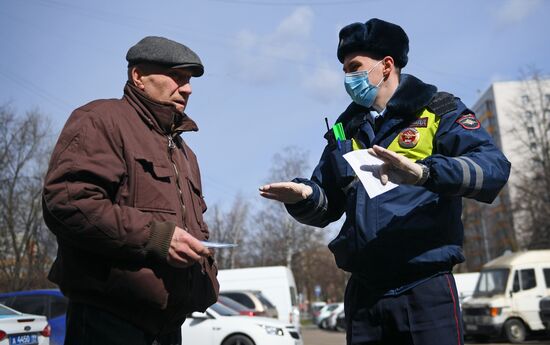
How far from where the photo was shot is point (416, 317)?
2.46 m

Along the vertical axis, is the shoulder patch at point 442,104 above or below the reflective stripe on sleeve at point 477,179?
above

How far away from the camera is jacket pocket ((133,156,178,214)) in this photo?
2.34 metres

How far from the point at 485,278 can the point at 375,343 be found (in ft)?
50.1

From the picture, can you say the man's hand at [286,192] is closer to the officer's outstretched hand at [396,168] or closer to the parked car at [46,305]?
the officer's outstretched hand at [396,168]

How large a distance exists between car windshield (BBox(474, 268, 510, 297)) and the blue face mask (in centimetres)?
1434

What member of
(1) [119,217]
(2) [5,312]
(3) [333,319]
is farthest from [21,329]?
(3) [333,319]

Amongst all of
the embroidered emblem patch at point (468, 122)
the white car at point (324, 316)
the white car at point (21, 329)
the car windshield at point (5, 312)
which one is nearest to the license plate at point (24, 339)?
the white car at point (21, 329)

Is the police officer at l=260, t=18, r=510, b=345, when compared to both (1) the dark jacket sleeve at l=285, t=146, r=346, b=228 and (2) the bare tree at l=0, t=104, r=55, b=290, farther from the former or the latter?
(2) the bare tree at l=0, t=104, r=55, b=290

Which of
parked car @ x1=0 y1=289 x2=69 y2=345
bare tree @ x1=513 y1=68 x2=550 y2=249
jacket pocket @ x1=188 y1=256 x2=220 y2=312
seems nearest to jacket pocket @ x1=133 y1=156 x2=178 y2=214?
jacket pocket @ x1=188 y1=256 x2=220 y2=312

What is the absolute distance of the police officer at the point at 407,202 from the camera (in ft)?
7.72

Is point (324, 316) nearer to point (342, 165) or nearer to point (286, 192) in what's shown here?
point (342, 165)

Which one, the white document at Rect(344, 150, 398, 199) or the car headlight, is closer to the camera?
the white document at Rect(344, 150, 398, 199)

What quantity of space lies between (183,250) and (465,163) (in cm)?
127

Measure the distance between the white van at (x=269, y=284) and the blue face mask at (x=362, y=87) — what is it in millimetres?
16447
